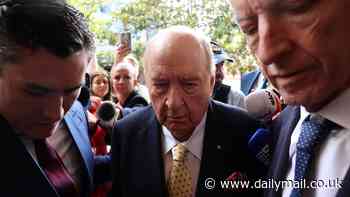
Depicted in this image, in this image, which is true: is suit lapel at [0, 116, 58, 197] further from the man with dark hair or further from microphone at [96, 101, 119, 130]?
microphone at [96, 101, 119, 130]

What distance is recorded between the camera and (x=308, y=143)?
92 cm

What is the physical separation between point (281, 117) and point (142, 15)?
4.11 metres

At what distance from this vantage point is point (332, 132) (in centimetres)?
90

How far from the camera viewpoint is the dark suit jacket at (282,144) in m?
1.02

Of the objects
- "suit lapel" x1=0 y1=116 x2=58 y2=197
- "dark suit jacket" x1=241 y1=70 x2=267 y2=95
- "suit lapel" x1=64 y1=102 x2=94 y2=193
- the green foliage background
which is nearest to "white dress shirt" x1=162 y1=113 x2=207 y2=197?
"suit lapel" x1=64 y1=102 x2=94 y2=193

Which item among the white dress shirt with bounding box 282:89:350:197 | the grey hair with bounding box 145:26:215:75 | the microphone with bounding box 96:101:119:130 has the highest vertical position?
the grey hair with bounding box 145:26:215:75

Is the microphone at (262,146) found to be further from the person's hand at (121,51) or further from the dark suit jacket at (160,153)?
the person's hand at (121,51)

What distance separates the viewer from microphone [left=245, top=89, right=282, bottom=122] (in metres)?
1.29

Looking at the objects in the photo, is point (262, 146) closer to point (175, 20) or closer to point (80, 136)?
point (80, 136)

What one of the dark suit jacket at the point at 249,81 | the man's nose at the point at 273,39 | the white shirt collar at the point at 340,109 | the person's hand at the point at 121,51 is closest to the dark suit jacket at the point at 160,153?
the white shirt collar at the point at 340,109

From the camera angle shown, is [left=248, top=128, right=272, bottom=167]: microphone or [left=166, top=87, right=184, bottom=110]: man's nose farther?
[left=166, top=87, right=184, bottom=110]: man's nose

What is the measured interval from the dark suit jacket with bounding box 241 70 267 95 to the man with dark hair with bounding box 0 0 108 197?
1.79m

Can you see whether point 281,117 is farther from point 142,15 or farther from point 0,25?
point 142,15

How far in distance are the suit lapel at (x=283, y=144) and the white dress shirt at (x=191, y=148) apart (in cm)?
31
